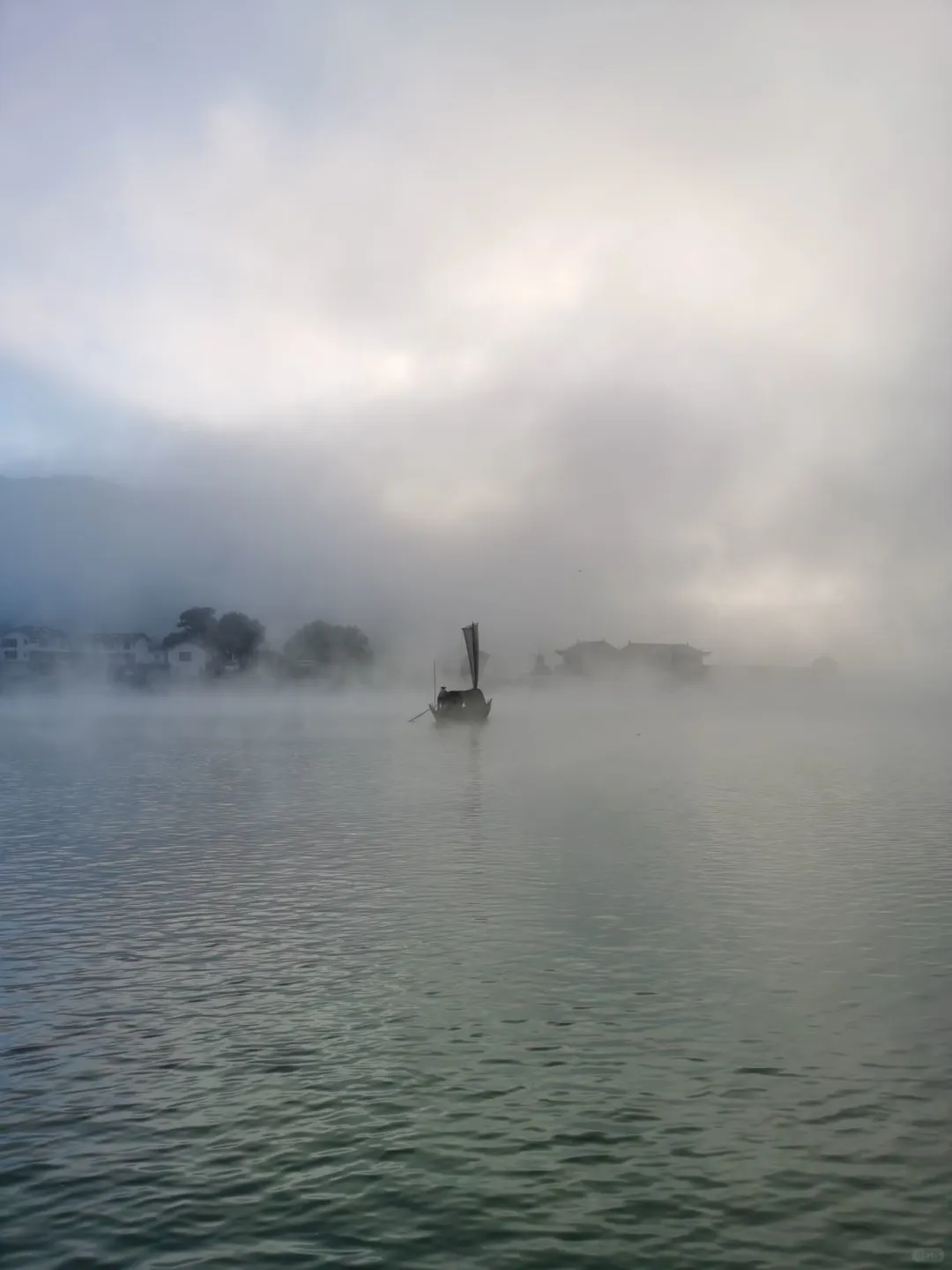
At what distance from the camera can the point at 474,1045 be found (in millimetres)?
20203

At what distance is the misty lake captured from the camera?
14.1 meters

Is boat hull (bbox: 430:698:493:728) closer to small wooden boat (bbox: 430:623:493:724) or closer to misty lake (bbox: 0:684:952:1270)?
small wooden boat (bbox: 430:623:493:724)

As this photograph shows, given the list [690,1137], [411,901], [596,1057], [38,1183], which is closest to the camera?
[38,1183]

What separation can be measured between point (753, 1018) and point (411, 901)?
1294 cm

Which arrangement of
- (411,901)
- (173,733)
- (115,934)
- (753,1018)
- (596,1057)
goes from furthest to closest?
(173,733) < (411,901) < (115,934) < (753,1018) < (596,1057)

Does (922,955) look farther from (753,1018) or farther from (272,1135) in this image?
(272,1135)

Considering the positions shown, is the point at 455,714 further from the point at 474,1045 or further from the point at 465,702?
the point at 474,1045

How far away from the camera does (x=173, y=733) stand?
4402 inches

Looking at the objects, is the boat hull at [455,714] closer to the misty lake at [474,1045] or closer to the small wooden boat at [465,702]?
the small wooden boat at [465,702]

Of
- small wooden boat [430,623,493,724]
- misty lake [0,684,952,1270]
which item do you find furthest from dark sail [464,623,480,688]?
misty lake [0,684,952,1270]

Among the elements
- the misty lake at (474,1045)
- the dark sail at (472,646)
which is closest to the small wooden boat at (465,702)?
the dark sail at (472,646)

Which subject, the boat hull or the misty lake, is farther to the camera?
the boat hull

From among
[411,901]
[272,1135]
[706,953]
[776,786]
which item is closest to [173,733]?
[776,786]

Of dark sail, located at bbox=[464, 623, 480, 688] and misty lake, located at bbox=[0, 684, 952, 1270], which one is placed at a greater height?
dark sail, located at bbox=[464, 623, 480, 688]
